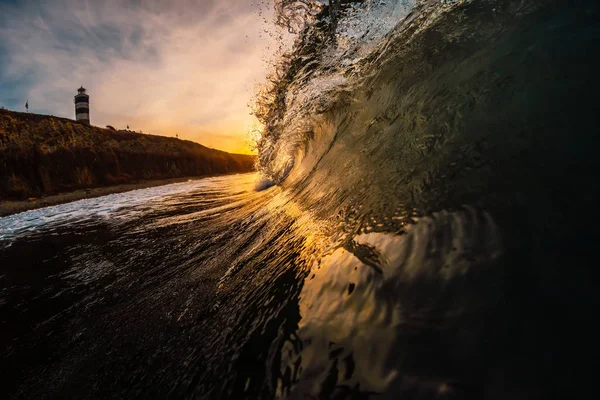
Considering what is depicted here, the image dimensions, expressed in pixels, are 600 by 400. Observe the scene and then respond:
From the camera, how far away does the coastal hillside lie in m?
22.4

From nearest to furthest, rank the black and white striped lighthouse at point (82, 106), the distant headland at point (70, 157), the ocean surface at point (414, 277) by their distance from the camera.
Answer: the ocean surface at point (414, 277), the distant headland at point (70, 157), the black and white striped lighthouse at point (82, 106)

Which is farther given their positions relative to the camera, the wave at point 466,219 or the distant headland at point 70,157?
the distant headland at point 70,157

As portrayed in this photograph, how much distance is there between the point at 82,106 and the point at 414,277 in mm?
53409

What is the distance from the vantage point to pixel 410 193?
1418 mm

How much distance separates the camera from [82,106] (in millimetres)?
40625

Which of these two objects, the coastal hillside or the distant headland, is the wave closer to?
the distant headland

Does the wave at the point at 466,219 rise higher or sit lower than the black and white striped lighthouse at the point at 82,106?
lower

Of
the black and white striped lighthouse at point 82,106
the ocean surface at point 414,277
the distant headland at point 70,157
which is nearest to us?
the ocean surface at point 414,277

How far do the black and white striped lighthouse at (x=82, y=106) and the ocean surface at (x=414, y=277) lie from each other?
1911 inches

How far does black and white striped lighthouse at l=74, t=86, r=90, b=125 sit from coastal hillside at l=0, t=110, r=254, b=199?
9.65 m

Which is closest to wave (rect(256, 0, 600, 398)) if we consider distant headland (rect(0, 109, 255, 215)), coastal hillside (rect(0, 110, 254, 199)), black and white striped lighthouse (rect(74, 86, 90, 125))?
→ distant headland (rect(0, 109, 255, 215))

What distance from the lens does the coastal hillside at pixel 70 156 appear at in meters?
22.4

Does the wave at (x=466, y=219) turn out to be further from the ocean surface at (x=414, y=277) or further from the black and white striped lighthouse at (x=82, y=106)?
the black and white striped lighthouse at (x=82, y=106)

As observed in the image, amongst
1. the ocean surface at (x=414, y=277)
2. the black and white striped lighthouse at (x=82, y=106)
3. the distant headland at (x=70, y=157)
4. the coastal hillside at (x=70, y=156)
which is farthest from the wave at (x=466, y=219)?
the black and white striped lighthouse at (x=82, y=106)
